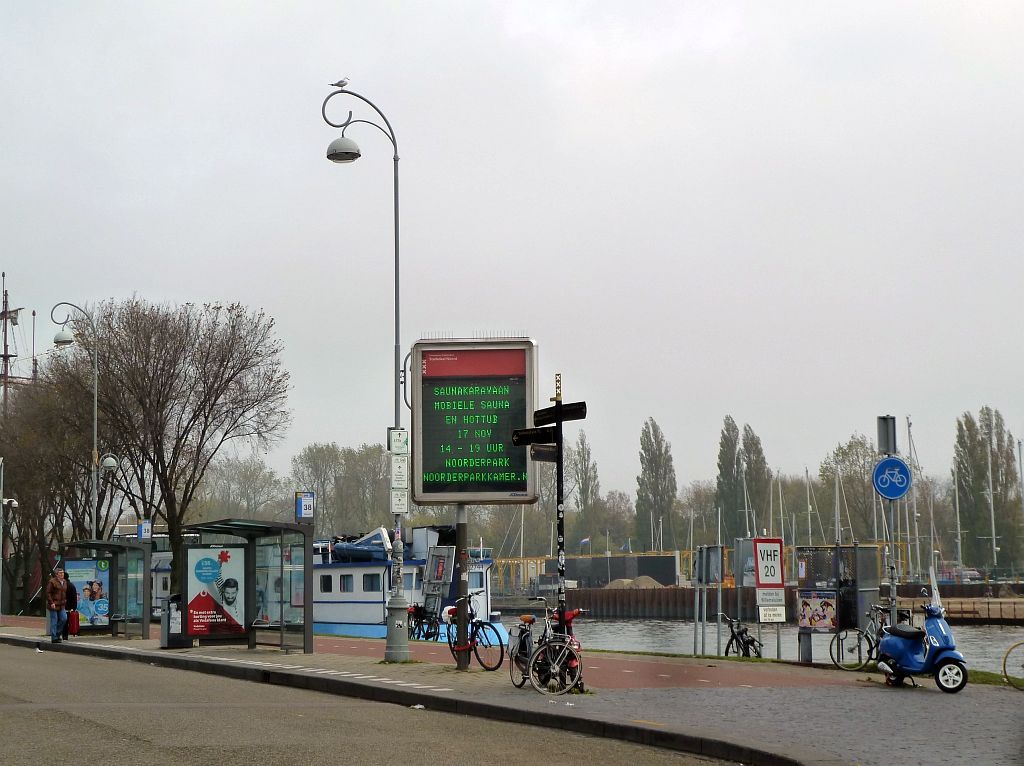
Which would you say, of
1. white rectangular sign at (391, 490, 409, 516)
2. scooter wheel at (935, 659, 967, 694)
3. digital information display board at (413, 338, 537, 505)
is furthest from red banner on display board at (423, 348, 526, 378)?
scooter wheel at (935, 659, 967, 694)

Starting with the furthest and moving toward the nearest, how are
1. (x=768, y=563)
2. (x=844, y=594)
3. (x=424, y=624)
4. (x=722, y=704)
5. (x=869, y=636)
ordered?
(x=424, y=624)
(x=768, y=563)
(x=844, y=594)
(x=869, y=636)
(x=722, y=704)

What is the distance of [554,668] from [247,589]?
12.6 meters

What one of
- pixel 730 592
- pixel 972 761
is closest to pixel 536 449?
pixel 972 761

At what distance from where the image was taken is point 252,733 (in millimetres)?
12461

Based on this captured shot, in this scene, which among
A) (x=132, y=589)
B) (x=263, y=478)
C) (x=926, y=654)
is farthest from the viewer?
(x=263, y=478)

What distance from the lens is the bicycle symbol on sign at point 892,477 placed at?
1886cm

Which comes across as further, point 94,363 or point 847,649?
point 94,363

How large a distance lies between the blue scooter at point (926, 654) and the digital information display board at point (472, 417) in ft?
20.1

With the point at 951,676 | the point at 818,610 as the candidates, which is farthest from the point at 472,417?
the point at 951,676

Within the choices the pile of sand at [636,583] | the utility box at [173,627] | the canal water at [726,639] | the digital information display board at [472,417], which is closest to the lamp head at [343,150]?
the digital information display board at [472,417]

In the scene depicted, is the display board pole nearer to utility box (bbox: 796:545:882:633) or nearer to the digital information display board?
the digital information display board

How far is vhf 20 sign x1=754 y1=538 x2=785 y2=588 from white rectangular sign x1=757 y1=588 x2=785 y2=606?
4.1 inches

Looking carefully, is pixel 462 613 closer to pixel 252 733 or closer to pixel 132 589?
pixel 252 733

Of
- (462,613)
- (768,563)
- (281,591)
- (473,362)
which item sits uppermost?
(473,362)
